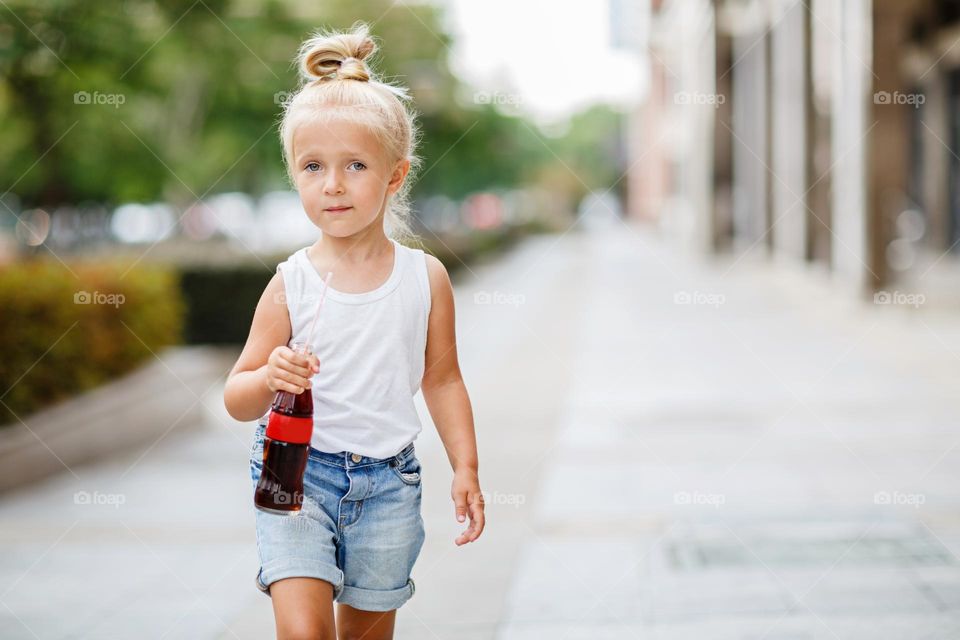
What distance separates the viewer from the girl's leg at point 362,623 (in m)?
2.60

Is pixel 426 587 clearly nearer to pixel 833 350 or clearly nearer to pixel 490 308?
pixel 833 350

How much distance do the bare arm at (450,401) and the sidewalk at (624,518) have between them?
5.19 feet

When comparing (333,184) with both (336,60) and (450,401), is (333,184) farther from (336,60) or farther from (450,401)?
(450,401)

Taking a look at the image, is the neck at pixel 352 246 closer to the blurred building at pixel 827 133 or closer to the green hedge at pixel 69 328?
the green hedge at pixel 69 328

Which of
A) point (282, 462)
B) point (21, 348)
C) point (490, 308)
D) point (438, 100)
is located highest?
point (438, 100)

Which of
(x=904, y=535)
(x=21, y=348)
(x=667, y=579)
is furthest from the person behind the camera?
(x=21, y=348)

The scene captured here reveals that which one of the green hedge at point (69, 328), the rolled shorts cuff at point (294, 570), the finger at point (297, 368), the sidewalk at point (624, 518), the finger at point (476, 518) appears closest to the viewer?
the finger at point (297, 368)

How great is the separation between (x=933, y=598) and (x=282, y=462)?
2978 millimetres

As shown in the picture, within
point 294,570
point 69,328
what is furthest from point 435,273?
point 69,328

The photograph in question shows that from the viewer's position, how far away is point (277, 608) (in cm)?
238

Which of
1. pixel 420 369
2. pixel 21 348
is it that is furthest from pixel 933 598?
pixel 21 348

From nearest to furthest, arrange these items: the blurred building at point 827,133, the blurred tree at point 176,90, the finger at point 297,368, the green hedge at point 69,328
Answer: the finger at point 297,368, the green hedge at point 69,328, the blurred tree at point 176,90, the blurred building at point 827,133

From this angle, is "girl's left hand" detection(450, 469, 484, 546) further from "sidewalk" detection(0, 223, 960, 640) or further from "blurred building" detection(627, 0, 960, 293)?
"blurred building" detection(627, 0, 960, 293)

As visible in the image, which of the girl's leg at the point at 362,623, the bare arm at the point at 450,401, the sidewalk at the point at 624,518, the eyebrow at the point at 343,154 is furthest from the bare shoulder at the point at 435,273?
the sidewalk at the point at 624,518
